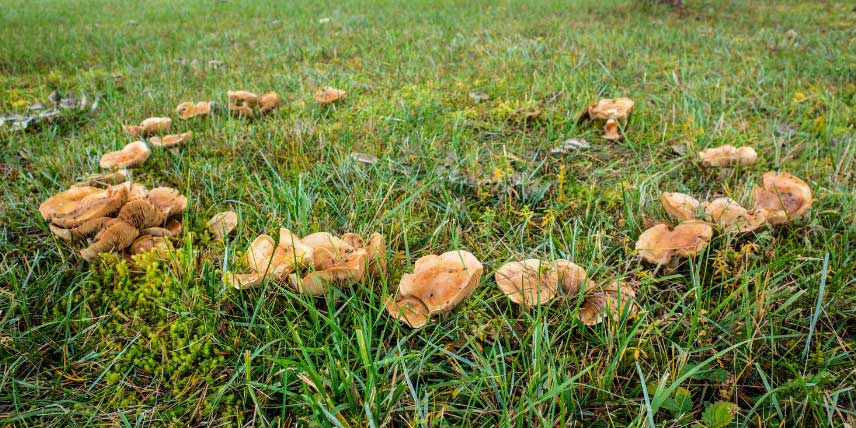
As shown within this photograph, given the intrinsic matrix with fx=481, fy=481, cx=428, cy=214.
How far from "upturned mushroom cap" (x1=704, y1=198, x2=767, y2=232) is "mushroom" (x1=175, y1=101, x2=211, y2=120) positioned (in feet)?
11.1

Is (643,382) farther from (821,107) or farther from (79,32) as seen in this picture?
(79,32)

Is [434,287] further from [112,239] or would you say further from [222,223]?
[112,239]

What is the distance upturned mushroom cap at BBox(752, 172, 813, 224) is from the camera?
2252 mm

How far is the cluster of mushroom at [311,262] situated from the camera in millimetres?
1858

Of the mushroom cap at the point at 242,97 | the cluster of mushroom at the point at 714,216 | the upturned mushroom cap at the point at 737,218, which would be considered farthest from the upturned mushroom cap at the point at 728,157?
the mushroom cap at the point at 242,97

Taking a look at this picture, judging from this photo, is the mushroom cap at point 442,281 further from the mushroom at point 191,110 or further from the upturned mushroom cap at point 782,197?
the mushroom at point 191,110

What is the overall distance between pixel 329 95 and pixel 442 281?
2.53m

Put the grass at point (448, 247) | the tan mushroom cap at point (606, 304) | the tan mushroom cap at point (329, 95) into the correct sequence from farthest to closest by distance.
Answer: the tan mushroom cap at point (329, 95), the tan mushroom cap at point (606, 304), the grass at point (448, 247)

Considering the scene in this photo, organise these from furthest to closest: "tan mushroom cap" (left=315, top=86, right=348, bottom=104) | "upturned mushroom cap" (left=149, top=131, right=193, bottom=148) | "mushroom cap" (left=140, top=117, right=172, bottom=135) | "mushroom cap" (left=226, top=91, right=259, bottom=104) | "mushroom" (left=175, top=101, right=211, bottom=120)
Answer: "tan mushroom cap" (left=315, top=86, right=348, bottom=104), "mushroom cap" (left=226, top=91, right=259, bottom=104), "mushroom" (left=175, top=101, right=211, bottom=120), "mushroom cap" (left=140, top=117, right=172, bottom=135), "upturned mushroom cap" (left=149, top=131, right=193, bottom=148)

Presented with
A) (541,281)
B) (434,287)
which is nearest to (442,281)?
(434,287)

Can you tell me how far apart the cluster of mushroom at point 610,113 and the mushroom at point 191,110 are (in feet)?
9.18

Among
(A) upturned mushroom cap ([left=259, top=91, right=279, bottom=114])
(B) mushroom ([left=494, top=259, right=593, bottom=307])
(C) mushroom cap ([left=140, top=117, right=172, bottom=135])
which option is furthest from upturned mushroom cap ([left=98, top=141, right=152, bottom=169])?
(B) mushroom ([left=494, top=259, right=593, bottom=307])

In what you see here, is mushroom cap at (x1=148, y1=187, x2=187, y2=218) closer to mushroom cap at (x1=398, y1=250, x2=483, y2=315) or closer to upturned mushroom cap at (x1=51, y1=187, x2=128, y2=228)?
upturned mushroom cap at (x1=51, y1=187, x2=128, y2=228)

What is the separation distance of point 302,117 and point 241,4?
6.86 meters
